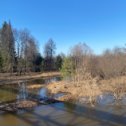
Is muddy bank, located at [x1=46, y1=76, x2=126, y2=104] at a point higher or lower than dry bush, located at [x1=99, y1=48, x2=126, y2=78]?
lower

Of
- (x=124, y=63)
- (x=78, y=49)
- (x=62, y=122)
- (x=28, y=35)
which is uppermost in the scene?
(x=28, y=35)

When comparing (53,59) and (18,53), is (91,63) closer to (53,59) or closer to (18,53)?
(18,53)

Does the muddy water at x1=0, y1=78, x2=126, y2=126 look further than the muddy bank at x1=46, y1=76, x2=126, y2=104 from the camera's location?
No

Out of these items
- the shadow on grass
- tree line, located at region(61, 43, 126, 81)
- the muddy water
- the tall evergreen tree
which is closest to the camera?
the shadow on grass

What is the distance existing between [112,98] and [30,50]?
40.0 m

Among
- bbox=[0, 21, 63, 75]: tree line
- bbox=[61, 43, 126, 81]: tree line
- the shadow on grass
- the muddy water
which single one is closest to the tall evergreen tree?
bbox=[0, 21, 63, 75]: tree line

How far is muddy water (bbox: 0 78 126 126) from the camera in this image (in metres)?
15.7

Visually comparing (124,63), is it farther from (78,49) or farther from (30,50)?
(30,50)

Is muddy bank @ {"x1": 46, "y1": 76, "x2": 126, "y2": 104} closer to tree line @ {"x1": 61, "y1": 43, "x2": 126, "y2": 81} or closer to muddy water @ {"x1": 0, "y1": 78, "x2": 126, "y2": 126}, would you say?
muddy water @ {"x1": 0, "y1": 78, "x2": 126, "y2": 126}

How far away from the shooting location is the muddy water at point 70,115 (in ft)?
51.5

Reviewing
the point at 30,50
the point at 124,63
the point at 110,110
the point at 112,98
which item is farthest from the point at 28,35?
the point at 110,110

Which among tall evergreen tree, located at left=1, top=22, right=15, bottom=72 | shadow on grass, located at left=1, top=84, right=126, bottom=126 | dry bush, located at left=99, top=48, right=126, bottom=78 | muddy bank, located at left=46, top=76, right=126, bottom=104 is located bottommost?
shadow on grass, located at left=1, top=84, right=126, bottom=126

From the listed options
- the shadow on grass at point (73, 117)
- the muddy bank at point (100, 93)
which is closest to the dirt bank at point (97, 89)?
the muddy bank at point (100, 93)

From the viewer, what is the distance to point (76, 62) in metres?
34.9
